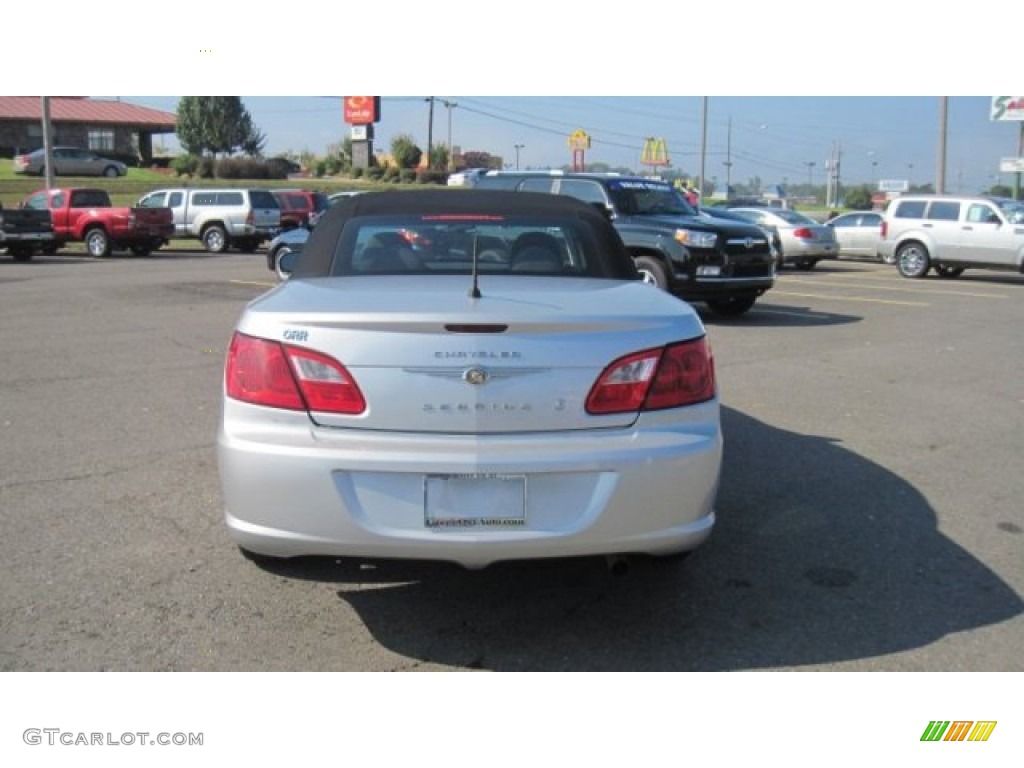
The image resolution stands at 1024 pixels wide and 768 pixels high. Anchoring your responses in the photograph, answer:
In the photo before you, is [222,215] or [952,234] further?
[222,215]

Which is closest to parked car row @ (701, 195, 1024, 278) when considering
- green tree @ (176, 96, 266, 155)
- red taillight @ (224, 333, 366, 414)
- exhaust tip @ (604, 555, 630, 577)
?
exhaust tip @ (604, 555, 630, 577)

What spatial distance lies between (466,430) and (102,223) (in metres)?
25.2

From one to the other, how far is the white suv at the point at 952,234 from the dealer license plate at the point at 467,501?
20.9m

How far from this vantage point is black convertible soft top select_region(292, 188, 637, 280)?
15.5 feet

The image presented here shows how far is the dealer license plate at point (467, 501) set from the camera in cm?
333

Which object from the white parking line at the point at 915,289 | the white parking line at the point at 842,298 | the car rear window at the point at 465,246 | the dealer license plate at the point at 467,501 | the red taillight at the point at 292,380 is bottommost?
the white parking line at the point at 842,298

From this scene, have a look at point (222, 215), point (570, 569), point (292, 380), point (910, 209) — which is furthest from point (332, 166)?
point (292, 380)

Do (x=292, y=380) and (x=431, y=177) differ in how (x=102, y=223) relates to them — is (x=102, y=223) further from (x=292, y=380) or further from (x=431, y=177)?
(x=431, y=177)

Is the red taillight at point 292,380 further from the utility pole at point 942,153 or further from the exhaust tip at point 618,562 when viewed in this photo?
the utility pole at point 942,153

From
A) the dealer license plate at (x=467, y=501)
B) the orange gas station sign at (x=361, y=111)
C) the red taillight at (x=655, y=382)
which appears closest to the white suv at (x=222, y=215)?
the red taillight at (x=655, y=382)

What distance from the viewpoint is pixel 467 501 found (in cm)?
333

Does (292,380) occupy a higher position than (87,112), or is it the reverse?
(87,112)

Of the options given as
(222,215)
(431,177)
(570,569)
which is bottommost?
(570,569)

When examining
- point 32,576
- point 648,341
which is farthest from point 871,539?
point 32,576
